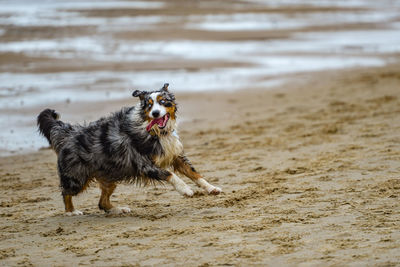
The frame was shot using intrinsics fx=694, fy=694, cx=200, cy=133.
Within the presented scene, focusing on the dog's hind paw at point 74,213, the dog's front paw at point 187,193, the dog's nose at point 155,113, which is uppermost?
the dog's nose at point 155,113

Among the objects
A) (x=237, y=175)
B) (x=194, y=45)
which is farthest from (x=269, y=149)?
(x=194, y=45)

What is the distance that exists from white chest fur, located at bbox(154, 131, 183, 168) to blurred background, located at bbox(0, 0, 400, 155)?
4.24 m

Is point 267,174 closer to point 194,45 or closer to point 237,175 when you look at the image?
point 237,175

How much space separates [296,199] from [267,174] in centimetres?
146

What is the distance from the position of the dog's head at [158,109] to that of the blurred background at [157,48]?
426 centimetres

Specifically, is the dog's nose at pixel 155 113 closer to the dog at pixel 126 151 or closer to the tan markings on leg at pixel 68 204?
the dog at pixel 126 151

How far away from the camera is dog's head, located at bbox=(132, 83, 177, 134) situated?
7199mm

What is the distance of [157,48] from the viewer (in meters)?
21.3

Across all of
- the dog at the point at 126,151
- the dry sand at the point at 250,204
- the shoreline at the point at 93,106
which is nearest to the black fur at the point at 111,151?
the dog at the point at 126,151

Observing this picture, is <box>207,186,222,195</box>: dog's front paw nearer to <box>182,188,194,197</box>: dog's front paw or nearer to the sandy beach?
the sandy beach

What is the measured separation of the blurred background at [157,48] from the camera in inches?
584

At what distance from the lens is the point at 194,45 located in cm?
2202

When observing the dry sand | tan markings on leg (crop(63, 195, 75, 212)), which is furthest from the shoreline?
tan markings on leg (crop(63, 195, 75, 212))

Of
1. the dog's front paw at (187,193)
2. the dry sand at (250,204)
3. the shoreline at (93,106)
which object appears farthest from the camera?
the shoreline at (93,106)
